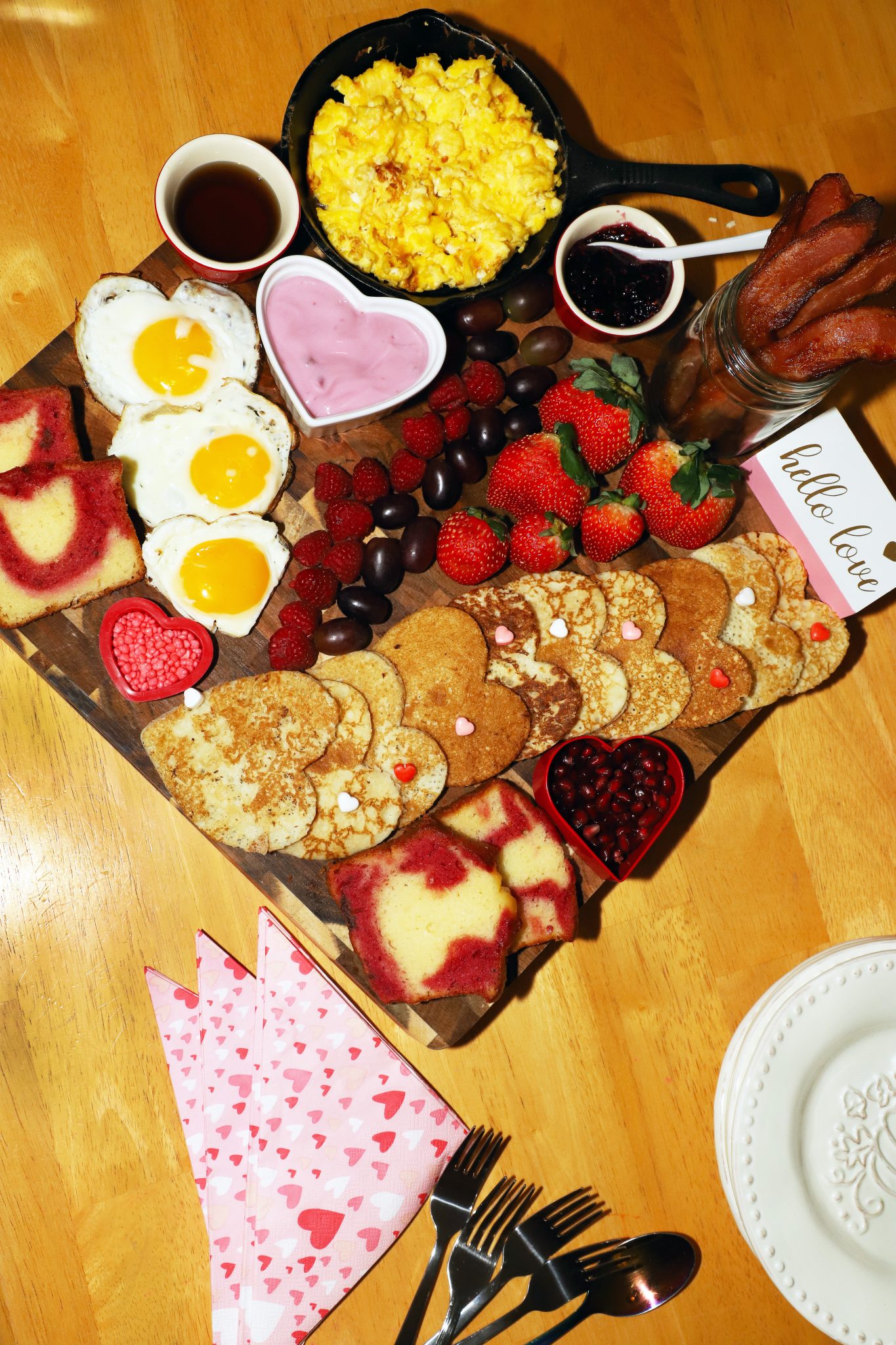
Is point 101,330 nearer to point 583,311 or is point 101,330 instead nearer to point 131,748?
point 131,748

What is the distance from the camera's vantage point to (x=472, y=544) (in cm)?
213

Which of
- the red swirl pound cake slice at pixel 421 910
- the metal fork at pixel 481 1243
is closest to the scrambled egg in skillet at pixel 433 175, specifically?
the red swirl pound cake slice at pixel 421 910

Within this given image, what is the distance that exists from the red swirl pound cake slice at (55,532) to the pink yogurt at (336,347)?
1.61ft

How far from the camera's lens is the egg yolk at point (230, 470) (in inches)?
84.0

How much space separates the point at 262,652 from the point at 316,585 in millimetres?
226

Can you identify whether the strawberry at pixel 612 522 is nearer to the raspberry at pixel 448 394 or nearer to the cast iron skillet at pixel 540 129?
the raspberry at pixel 448 394

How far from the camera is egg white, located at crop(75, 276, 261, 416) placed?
2.14 meters

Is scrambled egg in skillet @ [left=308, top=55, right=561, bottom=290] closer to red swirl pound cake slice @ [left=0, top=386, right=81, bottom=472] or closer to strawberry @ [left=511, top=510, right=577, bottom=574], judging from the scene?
strawberry @ [left=511, top=510, right=577, bottom=574]

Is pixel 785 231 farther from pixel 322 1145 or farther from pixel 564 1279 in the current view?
pixel 564 1279

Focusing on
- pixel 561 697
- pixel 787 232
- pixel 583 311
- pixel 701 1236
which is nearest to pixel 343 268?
pixel 583 311

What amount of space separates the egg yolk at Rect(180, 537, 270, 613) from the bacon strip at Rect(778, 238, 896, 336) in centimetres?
131

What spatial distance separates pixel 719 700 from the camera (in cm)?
223

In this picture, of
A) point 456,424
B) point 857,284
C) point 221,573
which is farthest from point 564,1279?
point 857,284

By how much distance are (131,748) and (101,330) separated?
1012mm
